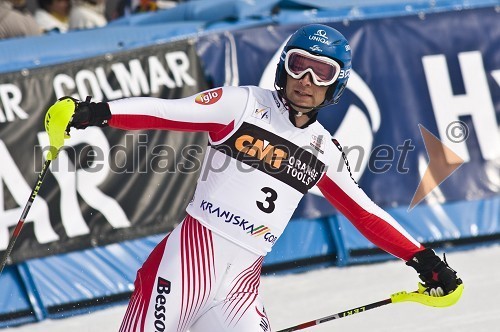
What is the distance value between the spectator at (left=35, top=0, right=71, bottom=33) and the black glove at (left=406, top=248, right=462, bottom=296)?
5810 millimetres

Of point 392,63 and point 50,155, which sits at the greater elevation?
point 392,63

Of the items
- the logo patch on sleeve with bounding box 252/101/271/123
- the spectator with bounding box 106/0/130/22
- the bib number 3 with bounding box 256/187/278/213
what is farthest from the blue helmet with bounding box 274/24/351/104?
the spectator with bounding box 106/0/130/22

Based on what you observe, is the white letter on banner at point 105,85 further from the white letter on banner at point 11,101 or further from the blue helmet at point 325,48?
the blue helmet at point 325,48

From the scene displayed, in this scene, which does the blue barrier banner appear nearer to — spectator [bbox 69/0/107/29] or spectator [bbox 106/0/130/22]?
spectator [bbox 69/0/107/29]

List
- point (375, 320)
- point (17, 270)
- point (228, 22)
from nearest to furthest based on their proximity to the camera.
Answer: point (375, 320)
point (17, 270)
point (228, 22)

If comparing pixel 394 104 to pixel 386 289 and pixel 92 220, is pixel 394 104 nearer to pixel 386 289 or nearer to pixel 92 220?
pixel 386 289

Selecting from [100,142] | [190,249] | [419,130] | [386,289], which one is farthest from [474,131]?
[190,249]

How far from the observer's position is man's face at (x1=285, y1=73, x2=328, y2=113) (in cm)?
483

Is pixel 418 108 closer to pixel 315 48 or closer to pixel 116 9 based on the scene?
pixel 315 48

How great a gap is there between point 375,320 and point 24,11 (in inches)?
186

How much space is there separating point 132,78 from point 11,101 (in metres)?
0.93

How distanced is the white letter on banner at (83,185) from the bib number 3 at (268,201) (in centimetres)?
311

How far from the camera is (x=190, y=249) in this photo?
4.74 metres

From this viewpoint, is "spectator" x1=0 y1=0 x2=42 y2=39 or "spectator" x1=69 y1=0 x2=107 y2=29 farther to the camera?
"spectator" x1=69 y1=0 x2=107 y2=29
